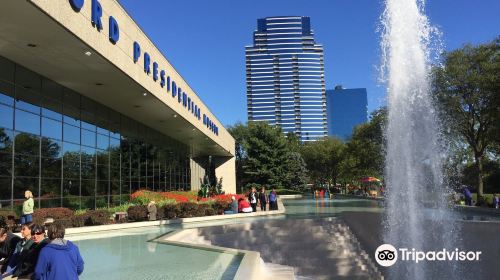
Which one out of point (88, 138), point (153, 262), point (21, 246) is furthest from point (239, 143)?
point (21, 246)

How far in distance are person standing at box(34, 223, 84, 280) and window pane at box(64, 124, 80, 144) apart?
18.3 metres

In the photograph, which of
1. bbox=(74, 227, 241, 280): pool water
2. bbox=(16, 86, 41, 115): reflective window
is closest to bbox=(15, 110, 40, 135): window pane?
bbox=(16, 86, 41, 115): reflective window

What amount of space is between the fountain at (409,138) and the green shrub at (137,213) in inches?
422

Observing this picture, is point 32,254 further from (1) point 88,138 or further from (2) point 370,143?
(2) point 370,143

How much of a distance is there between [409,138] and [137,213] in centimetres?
1212

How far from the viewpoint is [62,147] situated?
22047mm

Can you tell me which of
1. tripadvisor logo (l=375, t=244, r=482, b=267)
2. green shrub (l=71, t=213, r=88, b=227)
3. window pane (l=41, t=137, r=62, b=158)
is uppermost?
window pane (l=41, t=137, r=62, b=158)

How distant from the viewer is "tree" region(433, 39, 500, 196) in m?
30.9

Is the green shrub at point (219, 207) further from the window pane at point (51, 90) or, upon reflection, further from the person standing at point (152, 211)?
the window pane at point (51, 90)

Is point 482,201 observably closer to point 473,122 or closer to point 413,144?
point 473,122

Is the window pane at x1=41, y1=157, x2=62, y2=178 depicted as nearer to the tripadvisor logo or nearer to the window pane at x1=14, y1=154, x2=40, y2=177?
the window pane at x1=14, y1=154, x2=40, y2=177

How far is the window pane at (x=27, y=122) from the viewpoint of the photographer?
18625mm

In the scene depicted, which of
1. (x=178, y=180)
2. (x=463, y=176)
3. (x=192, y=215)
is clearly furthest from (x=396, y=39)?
(x=463, y=176)

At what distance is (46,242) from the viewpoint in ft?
18.4
